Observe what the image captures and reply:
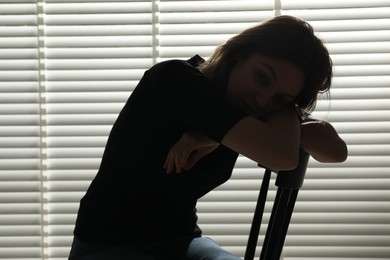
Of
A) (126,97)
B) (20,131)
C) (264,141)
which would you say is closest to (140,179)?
(264,141)

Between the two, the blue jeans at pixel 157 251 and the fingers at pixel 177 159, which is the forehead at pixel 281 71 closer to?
the fingers at pixel 177 159

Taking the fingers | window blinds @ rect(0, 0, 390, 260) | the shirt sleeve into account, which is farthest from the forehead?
window blinds @ rect(0, 0, 390, 260)

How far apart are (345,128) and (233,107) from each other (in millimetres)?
906

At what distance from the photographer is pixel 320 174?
6.45 feet

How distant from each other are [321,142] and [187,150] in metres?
0.29

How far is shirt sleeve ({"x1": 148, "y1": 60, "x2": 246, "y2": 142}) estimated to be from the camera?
1.16 m

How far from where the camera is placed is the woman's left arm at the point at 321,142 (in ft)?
4.09

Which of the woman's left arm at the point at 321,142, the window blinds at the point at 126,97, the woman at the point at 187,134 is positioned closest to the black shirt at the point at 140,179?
the woman at the point at 187,134

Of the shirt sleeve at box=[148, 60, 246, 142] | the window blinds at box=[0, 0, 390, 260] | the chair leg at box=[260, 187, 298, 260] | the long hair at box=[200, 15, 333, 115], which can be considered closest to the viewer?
the chair leg at box=[260, 187, 298, 260]

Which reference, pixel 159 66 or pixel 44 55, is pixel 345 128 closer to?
pixel 159 66

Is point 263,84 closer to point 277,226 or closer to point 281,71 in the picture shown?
point 281,71

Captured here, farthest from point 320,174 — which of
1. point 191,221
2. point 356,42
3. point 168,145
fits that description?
point 168,145

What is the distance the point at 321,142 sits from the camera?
1.25 metres

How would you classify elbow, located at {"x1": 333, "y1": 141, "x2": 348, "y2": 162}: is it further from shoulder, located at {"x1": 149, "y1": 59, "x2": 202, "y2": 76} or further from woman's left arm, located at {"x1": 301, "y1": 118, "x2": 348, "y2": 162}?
shoulder, located at {"x1": 149, "y1": 59, "x2": 202, "y2": 76}
